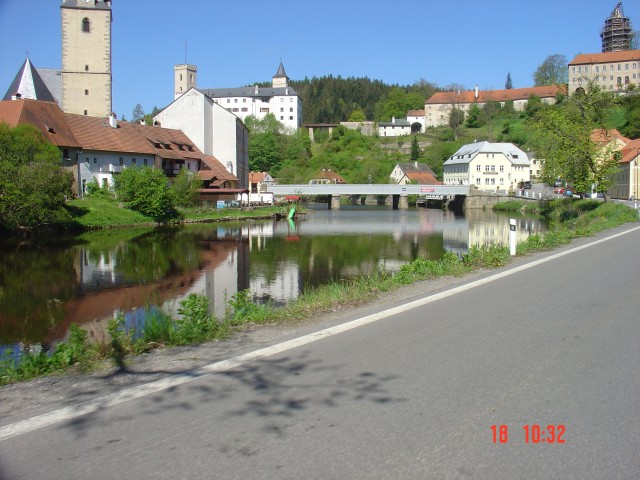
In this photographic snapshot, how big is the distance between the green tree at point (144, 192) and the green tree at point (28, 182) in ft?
30.8

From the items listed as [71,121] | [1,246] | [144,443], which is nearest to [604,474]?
[144,443]

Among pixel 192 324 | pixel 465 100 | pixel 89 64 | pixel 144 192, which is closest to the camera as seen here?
pixel 192 324

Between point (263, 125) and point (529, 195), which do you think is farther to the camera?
point (263, 125)

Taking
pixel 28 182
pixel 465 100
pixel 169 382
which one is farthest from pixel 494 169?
pixel 169 382

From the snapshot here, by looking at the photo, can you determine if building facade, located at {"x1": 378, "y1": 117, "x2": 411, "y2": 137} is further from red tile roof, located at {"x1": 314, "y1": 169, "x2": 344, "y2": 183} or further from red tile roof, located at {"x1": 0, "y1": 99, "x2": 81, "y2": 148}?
red tile roof, located at {"x1": 0, "y1": 99, "x2": 81, "y2": 148}

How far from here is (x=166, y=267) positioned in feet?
92.0

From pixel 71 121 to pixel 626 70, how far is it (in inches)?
5119

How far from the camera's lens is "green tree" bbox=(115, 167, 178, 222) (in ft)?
183

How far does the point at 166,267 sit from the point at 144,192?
29921 millimetres

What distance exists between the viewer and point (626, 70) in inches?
5630

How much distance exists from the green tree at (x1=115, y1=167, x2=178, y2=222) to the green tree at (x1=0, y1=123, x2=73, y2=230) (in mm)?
9381

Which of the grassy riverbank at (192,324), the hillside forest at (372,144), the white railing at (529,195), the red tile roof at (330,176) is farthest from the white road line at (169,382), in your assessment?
the red tile roof at (330,176)

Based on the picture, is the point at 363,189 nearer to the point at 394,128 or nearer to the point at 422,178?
the point at 422,178

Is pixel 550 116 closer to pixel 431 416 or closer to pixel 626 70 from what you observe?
pixel 431 416
